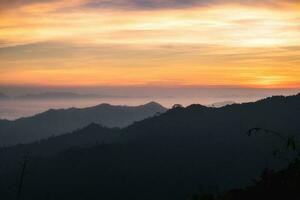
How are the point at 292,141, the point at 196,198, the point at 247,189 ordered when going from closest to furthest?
the point at 292,141
the point at 196,198
the point at 247,189

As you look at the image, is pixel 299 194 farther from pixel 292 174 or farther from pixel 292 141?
pixel 292 141

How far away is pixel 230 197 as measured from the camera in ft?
46.6

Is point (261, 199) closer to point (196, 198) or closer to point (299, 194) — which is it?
point (299, 194)

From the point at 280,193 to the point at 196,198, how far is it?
3.06 m

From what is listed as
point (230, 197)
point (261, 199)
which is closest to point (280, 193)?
point (261, 199)

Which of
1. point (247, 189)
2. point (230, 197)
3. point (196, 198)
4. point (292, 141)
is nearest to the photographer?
point (292, 141)

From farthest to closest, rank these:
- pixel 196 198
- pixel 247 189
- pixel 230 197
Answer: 1. pixel 247 189
2. pixel 230 197
3. pixel 196 198

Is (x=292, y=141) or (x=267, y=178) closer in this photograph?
(x=292, y=141)

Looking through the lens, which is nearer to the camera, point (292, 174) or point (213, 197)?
point (213, 197)

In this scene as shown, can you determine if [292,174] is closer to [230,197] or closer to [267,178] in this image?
[267,178]

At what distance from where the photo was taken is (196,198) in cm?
1324

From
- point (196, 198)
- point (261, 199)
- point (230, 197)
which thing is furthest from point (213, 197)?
point (261, 199)

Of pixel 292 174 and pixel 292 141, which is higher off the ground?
pixel 292 141

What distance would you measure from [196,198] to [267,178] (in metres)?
3.07
